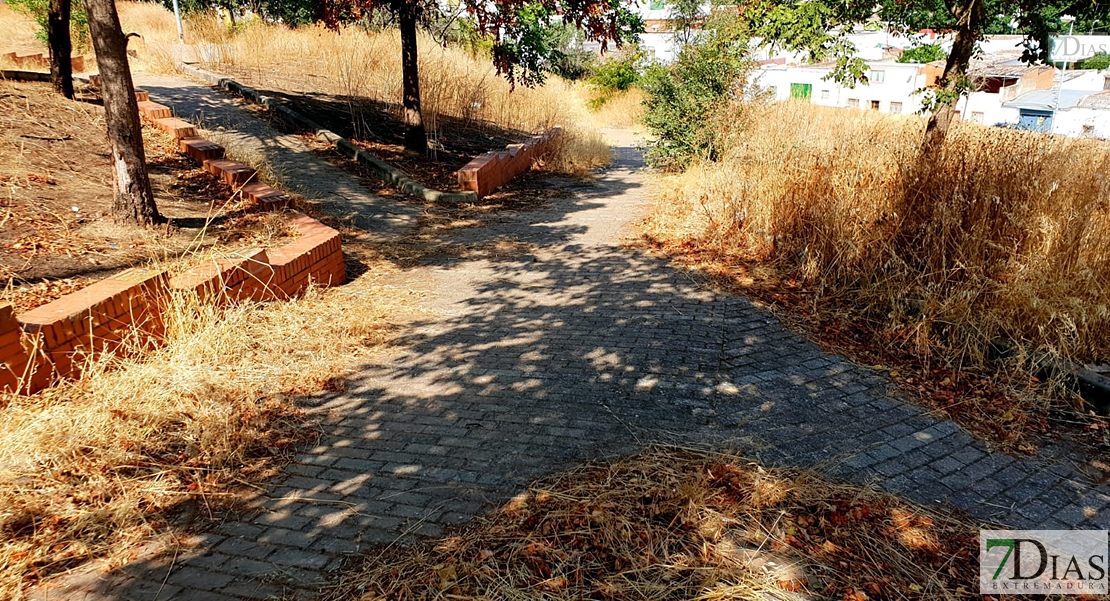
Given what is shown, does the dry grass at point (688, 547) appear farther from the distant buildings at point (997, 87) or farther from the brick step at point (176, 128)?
the distant buildings at point (997, 87)

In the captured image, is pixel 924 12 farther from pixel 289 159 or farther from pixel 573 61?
pixel 573 61

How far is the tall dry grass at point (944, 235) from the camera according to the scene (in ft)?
14.1

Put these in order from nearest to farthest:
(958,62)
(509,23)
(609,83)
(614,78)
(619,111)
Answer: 1. (958,62)
2. (509,23)
3. (619,111)
4. (614,78)
5. (609,83)

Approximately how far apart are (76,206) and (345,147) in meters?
5.48

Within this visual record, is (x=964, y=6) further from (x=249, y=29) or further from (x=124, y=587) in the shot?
(x=249, y=29)

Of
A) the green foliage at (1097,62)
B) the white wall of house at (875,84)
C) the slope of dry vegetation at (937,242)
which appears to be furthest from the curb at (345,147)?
the green foliage at (1097,62)

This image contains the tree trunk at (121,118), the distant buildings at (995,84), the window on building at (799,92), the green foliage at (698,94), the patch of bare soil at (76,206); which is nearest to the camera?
the patch of bare soil at (76,206)

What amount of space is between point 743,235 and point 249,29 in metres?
17.2

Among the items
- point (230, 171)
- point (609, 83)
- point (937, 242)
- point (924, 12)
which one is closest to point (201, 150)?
point (230, 171)

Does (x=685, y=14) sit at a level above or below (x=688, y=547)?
above

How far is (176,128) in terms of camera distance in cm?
809

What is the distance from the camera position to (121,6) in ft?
73.9

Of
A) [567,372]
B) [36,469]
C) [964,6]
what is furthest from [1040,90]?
[36,469]

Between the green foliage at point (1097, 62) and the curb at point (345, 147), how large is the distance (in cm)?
6287
